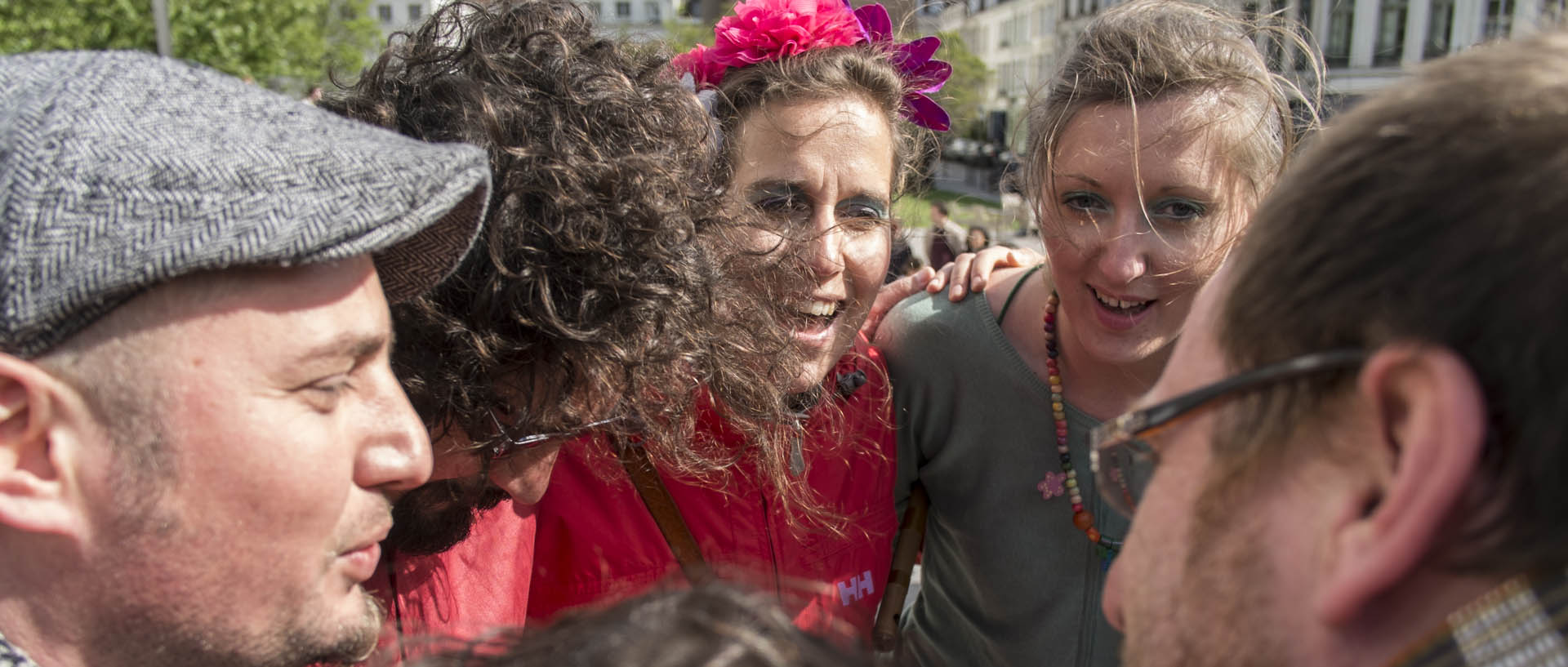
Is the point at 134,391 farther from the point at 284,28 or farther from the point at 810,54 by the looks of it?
the point at 284,28

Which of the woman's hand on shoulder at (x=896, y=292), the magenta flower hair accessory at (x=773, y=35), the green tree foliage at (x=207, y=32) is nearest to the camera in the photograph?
the magenta flower hair accessory at (x=773, y=35)

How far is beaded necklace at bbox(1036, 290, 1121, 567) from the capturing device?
259cm

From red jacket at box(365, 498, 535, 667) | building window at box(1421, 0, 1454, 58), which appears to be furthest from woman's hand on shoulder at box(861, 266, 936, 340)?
building window at box(1421, 0, 1454, 58)

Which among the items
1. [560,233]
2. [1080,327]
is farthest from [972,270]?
[560,233]


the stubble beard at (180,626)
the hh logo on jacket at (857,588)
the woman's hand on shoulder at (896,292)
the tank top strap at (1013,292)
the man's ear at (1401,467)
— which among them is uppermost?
the man's ear at (1401,467)

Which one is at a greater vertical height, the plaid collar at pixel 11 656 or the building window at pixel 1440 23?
the plaid collar at pixel 11 656

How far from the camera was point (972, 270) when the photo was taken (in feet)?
10.2

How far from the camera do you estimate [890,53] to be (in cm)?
288

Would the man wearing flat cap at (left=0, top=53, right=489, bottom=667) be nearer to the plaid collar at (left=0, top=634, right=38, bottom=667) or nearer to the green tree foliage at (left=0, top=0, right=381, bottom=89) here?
the plaid collar at (left=0, top=634, right=38, bottom=667)

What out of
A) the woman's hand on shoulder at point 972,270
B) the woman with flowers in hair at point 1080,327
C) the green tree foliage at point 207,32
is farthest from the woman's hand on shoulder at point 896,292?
the green tree foliage at point 207,32

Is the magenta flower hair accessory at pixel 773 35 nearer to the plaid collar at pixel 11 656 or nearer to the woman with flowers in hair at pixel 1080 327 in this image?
the woman with flowers in hair at pixel 1080 327

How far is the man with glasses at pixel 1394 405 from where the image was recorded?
816 mm

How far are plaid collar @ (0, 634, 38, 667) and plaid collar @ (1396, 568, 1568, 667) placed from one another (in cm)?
151

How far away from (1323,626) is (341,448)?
3.98 ft
